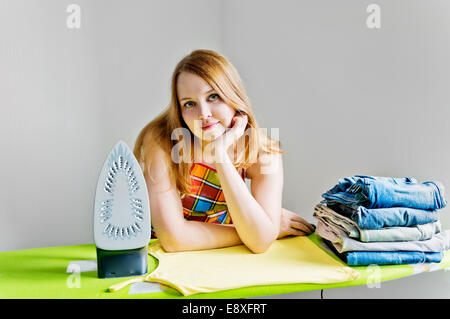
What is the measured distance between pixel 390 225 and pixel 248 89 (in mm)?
911

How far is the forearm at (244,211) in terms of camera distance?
916mm

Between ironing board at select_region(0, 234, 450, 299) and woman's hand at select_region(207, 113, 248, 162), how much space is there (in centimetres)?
29

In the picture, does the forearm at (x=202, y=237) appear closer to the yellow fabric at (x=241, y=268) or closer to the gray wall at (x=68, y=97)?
the yellow fabric at (x=241, y=268)

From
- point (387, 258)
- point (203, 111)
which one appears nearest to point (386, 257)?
point (387, 258)

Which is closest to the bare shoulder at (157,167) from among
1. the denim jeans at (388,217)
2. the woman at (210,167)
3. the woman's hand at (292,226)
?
the woman at (210,167)

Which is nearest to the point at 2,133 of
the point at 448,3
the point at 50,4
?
the point at 50,4

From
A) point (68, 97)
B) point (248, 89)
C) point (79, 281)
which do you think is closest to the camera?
point (79, 281)

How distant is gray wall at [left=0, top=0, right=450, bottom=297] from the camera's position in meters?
1.07

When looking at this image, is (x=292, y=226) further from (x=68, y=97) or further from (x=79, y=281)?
(x=68, y=97)

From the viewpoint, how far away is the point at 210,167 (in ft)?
3.51

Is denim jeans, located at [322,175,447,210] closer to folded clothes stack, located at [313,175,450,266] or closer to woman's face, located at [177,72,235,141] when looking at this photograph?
folded clothes stack, located at [313,175,450,266]

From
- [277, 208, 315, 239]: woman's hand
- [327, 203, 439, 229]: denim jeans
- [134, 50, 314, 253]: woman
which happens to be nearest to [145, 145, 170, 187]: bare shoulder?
[134, 50, 314, 253]: woman

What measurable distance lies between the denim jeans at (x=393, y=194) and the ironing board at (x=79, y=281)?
13 cm

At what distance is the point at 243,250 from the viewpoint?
975 mm
